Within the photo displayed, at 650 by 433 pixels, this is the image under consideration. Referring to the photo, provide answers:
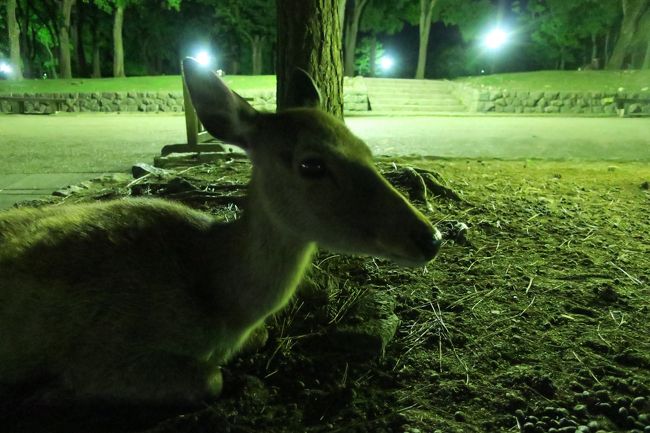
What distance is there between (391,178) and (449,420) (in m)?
3.59

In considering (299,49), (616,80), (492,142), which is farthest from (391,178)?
(616,80)

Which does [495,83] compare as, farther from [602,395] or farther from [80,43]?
[80,43]

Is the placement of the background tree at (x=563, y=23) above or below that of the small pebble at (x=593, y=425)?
above

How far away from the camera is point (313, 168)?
2570mm

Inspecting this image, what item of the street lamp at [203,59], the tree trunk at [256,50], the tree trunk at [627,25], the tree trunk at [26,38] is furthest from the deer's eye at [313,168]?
the tree trunk at [256,50]

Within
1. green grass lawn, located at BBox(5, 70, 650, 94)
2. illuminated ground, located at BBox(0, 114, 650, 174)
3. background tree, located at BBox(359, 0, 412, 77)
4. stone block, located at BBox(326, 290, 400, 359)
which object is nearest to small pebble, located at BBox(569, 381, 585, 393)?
stone block, located at BBox(326, 290, 400, 359)

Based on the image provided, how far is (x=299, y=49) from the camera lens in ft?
15.9

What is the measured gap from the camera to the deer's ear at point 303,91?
3.50 meters

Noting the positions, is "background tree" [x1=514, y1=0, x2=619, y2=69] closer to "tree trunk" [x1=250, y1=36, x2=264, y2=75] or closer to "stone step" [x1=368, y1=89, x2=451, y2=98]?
"stone step" [x1=368, y1=89, x2=451, y2=98]

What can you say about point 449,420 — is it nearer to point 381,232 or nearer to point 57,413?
point 381,232

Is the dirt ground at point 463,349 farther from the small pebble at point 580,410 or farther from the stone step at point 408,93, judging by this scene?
the stone step at point 408,93

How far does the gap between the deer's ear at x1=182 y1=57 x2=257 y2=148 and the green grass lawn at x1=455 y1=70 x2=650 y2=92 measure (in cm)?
2517

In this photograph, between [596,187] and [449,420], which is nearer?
[449,420]

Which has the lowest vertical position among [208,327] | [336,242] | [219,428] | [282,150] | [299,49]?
[219,428]
